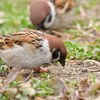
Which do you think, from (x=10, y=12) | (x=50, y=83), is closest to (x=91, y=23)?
(x=10, y=12)

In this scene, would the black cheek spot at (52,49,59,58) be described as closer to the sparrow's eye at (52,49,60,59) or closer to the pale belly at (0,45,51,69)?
the sparrow's eye at (52,49,60,59)

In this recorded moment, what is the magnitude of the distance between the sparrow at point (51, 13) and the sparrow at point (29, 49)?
80.4 inches

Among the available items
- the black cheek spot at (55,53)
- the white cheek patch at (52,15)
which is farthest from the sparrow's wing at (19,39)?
the white cheek patch at (52,15)

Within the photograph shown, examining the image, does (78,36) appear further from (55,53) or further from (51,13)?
(55,53)

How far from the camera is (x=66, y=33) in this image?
5.81m

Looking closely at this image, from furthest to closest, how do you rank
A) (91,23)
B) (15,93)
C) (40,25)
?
(91,23) < (40,25) < (15,93)

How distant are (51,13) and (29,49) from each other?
266 cm

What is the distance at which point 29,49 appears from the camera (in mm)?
3279

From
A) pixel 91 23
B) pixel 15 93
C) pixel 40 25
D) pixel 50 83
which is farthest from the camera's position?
pixel 91 23

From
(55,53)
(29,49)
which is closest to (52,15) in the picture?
(55,53)

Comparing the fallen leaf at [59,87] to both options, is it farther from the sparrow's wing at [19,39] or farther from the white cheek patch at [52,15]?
the white cheek patch at [52,15]

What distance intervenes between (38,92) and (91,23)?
373 centimetres

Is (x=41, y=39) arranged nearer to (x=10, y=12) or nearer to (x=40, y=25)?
(x=40, y=25)

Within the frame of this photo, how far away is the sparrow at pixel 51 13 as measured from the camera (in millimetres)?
5465
